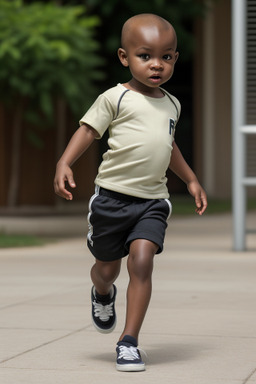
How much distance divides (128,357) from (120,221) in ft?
2.36

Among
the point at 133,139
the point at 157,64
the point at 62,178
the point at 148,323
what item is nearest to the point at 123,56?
the point at 157,64

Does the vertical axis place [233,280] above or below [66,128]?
above

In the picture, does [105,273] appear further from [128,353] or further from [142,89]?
[142,89]

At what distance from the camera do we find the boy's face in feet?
17.7

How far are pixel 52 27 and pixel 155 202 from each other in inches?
456

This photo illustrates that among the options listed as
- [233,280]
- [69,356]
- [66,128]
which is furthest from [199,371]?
[66,128]

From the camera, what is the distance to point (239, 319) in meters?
6.91

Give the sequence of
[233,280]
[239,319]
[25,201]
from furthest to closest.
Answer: [25,201] → [233,280] → [239,319]

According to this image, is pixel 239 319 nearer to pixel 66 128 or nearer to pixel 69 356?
pixel 69 356

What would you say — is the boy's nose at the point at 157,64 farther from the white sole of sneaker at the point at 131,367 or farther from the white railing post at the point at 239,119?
the white railing post at the point at 239,119

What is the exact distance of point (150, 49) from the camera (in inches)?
212

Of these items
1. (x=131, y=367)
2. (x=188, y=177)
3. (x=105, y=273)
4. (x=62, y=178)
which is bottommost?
(x=131, y=367)

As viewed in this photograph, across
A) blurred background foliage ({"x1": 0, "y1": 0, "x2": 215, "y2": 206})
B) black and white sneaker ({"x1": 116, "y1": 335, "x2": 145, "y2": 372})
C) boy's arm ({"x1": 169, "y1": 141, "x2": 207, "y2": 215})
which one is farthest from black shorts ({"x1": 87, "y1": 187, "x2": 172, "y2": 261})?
blurred background foliage ({"x1": 0, "y1": 0, "x2": 215, "y2": 206})

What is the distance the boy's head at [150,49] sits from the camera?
538 cm
